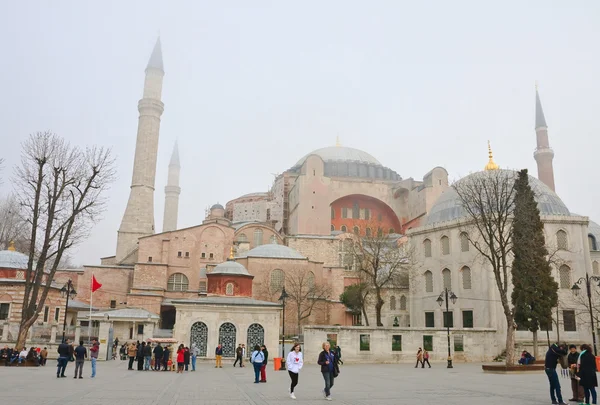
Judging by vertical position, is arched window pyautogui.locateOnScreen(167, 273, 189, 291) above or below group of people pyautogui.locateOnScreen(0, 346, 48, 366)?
above

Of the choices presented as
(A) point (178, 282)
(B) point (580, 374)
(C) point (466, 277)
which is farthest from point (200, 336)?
(B) point (580, 374)

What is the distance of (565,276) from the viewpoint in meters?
32.8

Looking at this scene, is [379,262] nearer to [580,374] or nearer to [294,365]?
[294,365]

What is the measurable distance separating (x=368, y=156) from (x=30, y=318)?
51.1m

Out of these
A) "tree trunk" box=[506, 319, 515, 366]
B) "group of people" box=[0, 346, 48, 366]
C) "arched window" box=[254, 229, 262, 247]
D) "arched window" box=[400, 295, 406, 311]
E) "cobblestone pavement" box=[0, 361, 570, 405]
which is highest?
"arched window" box=[254, 229, 262, 247]

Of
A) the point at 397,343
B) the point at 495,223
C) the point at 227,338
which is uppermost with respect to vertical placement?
the point at 495,223

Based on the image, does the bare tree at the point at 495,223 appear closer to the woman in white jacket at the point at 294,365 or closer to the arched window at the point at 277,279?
the woman in white jacket at the point at 294,365

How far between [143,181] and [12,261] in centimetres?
1966

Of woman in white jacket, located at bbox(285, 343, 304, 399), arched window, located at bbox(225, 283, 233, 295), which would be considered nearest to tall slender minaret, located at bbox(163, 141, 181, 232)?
arched window, located at bbox(225, 283, 233, 295)

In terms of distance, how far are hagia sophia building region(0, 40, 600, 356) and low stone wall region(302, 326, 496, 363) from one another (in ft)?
4.09

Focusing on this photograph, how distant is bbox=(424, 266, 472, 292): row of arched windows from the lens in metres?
33.9

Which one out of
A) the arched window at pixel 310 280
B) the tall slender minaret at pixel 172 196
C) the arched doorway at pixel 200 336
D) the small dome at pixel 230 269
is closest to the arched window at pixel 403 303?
the arched window at pixel 310 280

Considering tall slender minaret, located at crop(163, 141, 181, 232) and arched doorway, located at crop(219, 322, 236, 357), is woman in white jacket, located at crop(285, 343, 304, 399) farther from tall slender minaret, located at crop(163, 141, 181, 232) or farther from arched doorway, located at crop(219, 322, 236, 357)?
tall slender minaret, located at crop(163, 141, 181, 232)

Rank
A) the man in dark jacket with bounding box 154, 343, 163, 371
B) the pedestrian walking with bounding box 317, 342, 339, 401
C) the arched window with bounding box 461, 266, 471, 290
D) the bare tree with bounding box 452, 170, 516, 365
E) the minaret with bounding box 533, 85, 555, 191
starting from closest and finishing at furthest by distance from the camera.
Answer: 1. the pedestrian walking with bounding box 317, 342, 339, 401
2. the man in dark jacket with bounding box 154, 343, 163, 371
3. the bare tree with bounding box 452, 170, 516, 365
4. the arched window with bounding box 461, 266, 471, 290
5. the minaret with bounding box 533, 85, 555, 191
